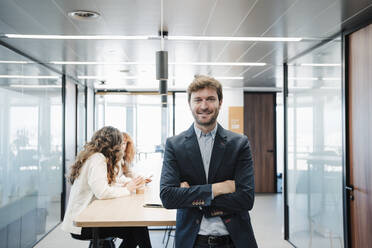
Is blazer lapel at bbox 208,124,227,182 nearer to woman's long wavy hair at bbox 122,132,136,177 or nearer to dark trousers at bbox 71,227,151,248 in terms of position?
dark trousers at bbox 71,227,151,248

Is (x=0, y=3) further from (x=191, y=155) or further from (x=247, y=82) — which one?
(x=247, y=82)

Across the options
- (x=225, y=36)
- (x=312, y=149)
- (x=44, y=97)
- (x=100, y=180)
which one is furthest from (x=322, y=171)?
(x=44, y=97)

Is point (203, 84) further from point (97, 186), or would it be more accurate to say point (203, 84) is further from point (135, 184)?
point (135, 184)

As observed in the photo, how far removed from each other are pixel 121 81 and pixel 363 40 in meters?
5.24

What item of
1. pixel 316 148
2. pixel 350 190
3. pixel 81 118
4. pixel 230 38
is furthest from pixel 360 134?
pixel 81 118

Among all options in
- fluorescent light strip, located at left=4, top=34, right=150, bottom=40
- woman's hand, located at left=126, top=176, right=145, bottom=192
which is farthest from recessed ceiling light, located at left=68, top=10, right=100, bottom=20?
woman's hand, located at left=126, top=176, right=145, bottom=192

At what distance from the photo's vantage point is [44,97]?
5.04 metres

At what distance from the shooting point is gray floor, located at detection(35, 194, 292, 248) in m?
4.67

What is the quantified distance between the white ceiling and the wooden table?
1.57 meters

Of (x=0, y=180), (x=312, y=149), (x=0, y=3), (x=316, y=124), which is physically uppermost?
(x=0, y=3)

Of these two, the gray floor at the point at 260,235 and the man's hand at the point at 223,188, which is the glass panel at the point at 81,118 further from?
the man's hand at the point at 223,188

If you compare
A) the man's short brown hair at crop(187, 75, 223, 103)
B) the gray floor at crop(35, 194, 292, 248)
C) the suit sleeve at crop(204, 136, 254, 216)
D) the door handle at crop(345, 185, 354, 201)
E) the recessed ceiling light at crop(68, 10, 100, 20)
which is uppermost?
the recessed ceiling light at crop(68, 10, 100, 20)

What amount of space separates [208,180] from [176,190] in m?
A: 0.17

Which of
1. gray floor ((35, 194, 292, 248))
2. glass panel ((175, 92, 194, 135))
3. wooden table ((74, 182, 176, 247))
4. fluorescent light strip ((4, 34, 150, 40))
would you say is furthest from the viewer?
glass panel ((175, 92, 194, 135))
